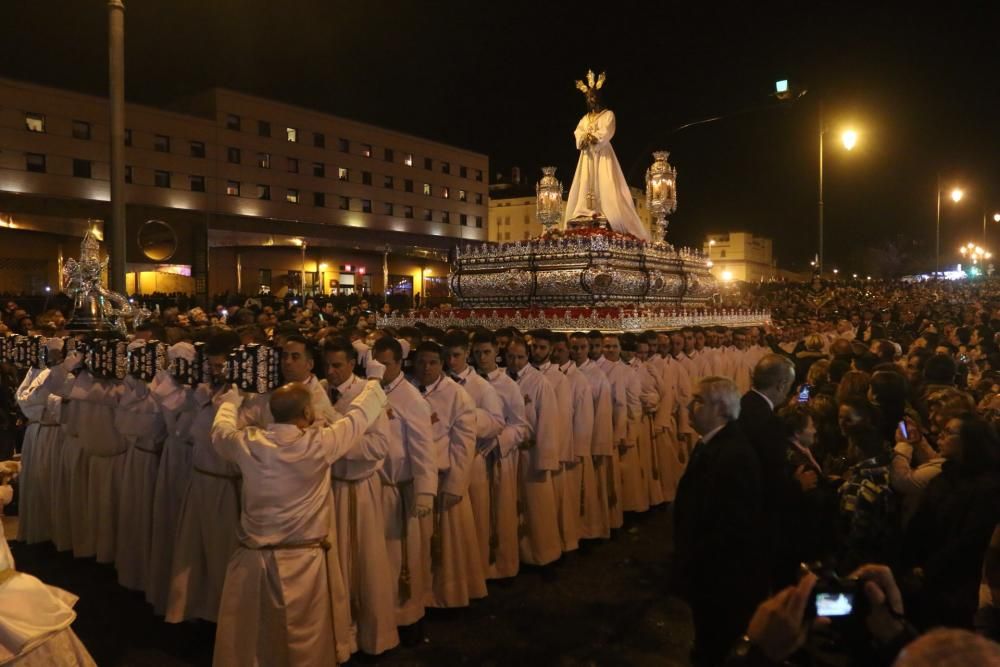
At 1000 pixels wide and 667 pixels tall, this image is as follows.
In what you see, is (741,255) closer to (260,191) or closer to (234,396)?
(260,191)

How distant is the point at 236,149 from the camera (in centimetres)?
4288

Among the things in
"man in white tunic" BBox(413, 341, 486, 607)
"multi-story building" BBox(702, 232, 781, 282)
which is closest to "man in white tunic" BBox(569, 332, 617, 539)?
"man in white tunic" BBox(413, 341, 486, 607)

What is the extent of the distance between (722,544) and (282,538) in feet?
7.88

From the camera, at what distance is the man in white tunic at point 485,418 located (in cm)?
581

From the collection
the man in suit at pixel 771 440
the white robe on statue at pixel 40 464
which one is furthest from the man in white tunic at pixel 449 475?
the white robe on statue at pixel 40 464

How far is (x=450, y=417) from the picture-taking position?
5.34m

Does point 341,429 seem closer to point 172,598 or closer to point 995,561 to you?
point 172,598

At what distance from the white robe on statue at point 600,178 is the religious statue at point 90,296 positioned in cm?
842

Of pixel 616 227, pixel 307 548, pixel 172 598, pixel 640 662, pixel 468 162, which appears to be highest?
pixel 468 162

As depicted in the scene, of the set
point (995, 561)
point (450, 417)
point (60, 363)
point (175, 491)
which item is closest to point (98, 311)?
point (60, 363)

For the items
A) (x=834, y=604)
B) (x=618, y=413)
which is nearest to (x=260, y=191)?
(x=618, y=413)

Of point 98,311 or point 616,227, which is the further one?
point 616,227

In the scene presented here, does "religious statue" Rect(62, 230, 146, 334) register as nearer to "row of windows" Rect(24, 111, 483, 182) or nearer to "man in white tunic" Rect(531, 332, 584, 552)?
"man in white tunic" Rect(531, 332, 584, 552)

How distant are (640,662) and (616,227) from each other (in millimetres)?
10420
